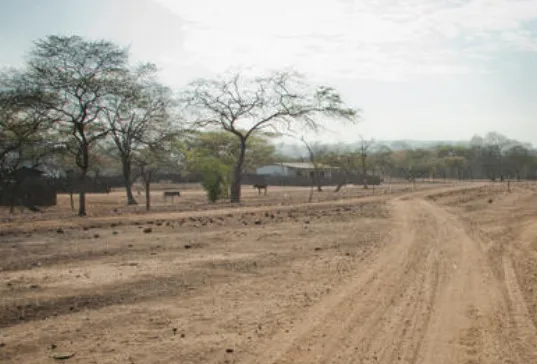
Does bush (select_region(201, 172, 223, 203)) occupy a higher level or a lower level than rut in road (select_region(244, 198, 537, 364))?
higher

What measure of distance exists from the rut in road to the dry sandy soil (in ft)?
0.07

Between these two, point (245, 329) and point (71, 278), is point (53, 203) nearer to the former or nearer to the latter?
point (71, 278)

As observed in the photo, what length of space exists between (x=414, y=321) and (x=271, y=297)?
219 centimetres

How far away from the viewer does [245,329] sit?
19.8 feet

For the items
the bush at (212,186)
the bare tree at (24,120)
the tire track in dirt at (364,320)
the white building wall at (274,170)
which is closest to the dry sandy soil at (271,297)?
the tire track in dirt at (364,320)

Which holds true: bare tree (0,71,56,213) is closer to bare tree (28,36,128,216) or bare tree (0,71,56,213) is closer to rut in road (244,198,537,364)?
bare tree (28,36,128,216)

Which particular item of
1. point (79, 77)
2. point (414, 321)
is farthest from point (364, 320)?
point (79, 77)

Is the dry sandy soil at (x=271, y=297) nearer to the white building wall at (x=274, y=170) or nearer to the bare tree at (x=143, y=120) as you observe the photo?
the bare tree at (x=143, y=120)

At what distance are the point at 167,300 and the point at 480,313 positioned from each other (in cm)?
425

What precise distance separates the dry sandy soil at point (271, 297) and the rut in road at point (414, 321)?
0.9 inches

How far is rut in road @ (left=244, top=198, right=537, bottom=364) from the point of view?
514 cm

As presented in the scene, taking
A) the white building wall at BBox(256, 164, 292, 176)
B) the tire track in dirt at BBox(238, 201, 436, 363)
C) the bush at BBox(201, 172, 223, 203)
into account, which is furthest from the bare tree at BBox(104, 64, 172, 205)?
the white building wall at BBox(256, 164, 292, 176)

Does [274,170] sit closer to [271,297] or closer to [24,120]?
[24,120]

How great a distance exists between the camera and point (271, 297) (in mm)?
7547
